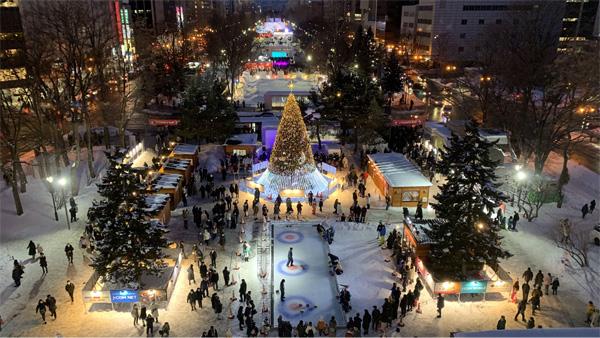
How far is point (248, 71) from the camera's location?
217 feet

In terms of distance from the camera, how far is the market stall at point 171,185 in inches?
898

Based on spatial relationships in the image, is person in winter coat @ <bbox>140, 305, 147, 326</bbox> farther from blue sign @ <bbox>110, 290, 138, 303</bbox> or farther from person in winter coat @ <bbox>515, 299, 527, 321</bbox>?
person in winter coat @ <bbox>515, 299, 527, 321</bbox>

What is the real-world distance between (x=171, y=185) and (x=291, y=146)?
634 cm

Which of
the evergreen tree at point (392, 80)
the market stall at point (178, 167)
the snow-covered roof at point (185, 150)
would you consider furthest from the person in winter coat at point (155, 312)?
the evergreen tree at point (392, 80)

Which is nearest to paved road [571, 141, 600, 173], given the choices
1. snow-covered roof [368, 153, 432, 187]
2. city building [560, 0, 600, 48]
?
snow-covered roof [368, 153, 432, 187]

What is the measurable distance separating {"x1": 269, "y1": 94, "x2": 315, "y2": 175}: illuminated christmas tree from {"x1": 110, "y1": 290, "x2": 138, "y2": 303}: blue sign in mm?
10529

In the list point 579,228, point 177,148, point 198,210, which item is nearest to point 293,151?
point 198,210

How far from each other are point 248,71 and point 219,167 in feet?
132

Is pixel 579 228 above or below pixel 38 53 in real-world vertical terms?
below

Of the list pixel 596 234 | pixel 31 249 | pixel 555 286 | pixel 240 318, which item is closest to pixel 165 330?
pixel 240 318

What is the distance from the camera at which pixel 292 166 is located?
2367 centimetres

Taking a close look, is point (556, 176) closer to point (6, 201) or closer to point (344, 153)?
point (344, 153)

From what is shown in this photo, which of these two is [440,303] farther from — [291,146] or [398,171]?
[291,146]

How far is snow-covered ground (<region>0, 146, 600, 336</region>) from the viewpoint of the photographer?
14.7 metres
